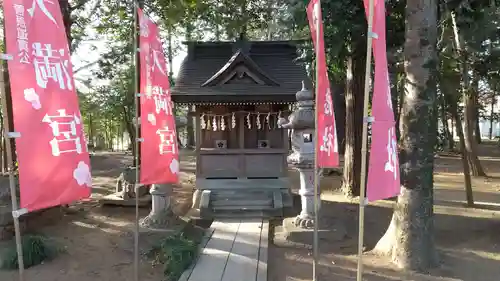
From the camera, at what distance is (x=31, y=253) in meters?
7.37

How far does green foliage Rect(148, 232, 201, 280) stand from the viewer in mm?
6484

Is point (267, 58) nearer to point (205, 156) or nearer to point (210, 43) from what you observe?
point (210, 43)

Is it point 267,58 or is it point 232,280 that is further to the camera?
point 267,58

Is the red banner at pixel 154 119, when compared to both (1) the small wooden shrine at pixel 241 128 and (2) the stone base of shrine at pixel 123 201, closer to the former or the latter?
(1) the small wooden shrine at pixel 241 128

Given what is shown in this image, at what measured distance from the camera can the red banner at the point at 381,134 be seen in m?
4.22

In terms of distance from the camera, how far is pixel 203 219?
1032 centimetres

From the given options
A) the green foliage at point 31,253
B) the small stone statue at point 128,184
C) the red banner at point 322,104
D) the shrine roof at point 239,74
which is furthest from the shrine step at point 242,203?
the red banner at point 322,104

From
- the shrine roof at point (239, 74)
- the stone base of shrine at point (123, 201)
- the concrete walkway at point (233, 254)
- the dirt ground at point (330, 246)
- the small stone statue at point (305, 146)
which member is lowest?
the dirt ground at point (330, 246)

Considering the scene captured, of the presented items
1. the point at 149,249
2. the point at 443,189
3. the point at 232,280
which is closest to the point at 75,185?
the point at 232,280

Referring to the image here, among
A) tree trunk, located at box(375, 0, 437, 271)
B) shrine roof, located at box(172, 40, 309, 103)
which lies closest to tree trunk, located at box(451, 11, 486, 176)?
tree trunk, located at box(375, 0, 437, 271)

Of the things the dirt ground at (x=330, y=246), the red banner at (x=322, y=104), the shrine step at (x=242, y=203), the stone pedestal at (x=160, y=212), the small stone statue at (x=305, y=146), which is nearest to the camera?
the red banner at (x=322, y=104)

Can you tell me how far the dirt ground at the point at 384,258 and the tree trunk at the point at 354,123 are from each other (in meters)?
0.65

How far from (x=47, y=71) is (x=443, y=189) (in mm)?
13604

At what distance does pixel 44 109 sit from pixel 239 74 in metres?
8.85
